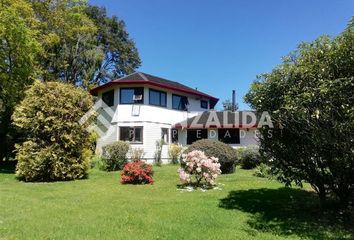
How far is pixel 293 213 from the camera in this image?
9523mm

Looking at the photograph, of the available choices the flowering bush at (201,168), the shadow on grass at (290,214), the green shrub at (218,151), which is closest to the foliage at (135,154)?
the green shrub at (218,151)

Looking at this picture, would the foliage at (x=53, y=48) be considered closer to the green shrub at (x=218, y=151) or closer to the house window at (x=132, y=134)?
the house window at (x=132, y=134)

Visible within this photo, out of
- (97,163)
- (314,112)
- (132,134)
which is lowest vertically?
(97,163)

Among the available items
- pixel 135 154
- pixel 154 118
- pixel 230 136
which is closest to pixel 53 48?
pixel 154 118

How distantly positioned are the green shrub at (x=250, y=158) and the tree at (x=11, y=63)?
14.1 metres

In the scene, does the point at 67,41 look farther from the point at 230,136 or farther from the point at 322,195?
the point at 322,195

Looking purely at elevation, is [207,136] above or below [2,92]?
below

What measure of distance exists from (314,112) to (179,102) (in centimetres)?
2145

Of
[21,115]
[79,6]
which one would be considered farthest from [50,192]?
[79,6]

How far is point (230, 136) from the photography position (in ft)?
91.5

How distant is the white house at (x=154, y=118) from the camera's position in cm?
2567

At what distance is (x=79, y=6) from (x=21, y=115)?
18127 millimetres

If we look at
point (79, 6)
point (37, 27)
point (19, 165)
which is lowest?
point (19, 165)

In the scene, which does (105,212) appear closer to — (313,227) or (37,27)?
(313,227)
